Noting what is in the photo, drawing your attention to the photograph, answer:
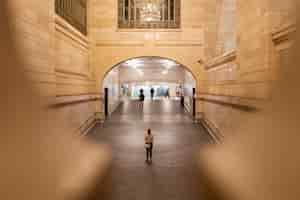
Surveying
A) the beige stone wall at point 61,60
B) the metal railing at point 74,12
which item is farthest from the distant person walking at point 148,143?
the metal railing at point 74,12

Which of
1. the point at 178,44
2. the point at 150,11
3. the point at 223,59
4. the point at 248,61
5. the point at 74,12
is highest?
the point at 150,11

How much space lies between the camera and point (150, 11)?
17656mm

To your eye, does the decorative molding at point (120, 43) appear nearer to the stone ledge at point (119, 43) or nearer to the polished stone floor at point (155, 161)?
the stone ledge at point (119, 43)

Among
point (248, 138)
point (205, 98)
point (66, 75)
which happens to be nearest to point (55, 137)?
point (248, 138)

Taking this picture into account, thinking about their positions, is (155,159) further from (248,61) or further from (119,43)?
(119,43)

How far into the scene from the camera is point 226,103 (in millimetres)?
10375

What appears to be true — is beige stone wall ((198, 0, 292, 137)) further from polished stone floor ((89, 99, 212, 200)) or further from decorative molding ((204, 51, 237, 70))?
polished stone floor ((89, 99, 212, 200))

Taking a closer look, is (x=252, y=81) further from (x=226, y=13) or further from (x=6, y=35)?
(x=226, y=13)

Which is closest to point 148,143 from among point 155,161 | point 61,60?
point 155,161

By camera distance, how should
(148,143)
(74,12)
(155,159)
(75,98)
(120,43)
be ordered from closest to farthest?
(148,143) < (155,159) < (75,98) < (74,12) < (120,43)

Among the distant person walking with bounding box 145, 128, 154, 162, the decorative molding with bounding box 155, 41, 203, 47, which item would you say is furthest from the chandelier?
the distant person walking with bounding box 145, 128, 154, 162

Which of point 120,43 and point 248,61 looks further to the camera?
point 120,43

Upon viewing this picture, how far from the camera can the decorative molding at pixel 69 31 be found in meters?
10.5

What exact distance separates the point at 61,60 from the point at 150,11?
7957 millimetres
